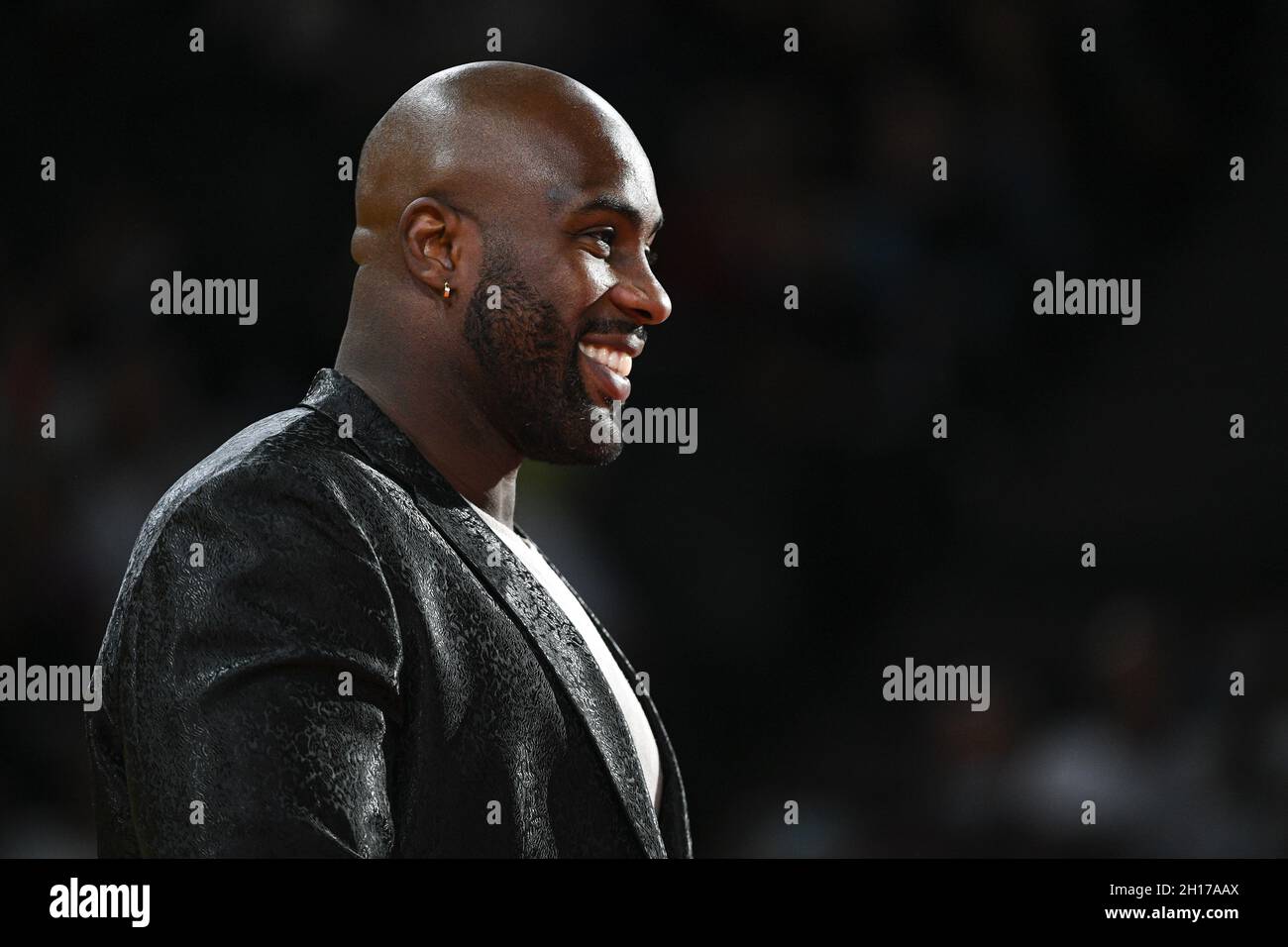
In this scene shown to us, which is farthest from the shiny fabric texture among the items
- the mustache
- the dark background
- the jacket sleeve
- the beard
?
the dark background

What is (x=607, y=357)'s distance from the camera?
1819 millimetres

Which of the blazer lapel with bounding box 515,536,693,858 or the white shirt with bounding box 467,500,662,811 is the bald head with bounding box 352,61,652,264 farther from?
the blazer lapel with bounding box 515,536,693,858

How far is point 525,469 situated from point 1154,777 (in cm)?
150

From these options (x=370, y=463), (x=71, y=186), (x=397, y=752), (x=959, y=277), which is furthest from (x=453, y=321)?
(x=959, y=277)

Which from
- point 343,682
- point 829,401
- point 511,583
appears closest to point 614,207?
point 511,583

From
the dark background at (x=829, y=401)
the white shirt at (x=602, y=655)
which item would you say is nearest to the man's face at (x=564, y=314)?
the white shirt at (x=602, y=655)

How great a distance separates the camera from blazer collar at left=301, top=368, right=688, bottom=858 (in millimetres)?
1599

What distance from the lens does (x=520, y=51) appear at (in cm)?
322

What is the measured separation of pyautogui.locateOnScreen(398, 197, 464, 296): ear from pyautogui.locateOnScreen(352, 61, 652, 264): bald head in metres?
0.02

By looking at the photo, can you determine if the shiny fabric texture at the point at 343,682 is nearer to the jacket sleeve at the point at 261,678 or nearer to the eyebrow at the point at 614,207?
the jacket sleeve at the point at 261,678

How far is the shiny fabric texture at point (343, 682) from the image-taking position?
139 centimetres

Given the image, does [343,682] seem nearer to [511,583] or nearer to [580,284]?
[511,583]
